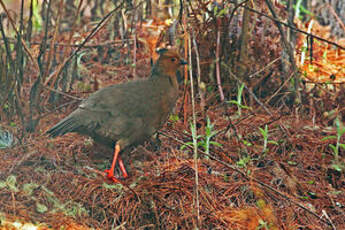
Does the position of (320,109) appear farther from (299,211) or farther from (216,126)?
(299,211)

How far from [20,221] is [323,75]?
365 centimetres

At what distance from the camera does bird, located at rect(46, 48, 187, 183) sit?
3520mm

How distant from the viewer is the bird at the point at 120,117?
11.5 ft

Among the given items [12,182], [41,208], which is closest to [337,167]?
[41,208]

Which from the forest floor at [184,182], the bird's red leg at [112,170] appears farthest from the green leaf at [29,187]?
the bird's red leg at [112,170]

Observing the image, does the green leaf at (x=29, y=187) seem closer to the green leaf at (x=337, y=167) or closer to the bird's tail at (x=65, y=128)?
the bird's tail at (x=65, y=128)

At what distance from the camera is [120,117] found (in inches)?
139

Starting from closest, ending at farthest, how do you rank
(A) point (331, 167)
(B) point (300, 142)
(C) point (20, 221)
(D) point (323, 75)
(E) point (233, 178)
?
(C) point (20, 221) < (E) point (233, 178) < (A) point (331, 167) < (B) point (300, 142) < (D) point (323, 75)

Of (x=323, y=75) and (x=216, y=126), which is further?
(x=323, y=75)

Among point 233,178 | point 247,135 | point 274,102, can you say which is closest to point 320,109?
point 274,102

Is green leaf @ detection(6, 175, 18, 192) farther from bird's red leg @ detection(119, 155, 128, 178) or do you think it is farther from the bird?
bird's red leg @ detection(119, 155, 128, 178)

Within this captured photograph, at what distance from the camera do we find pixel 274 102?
4836 millimetres

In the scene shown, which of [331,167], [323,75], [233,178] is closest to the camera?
[233,178]

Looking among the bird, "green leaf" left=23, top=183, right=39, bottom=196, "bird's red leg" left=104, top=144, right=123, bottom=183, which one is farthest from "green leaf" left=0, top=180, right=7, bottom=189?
"bird's red leg" left=104, top=144, right=123, bottom=183
